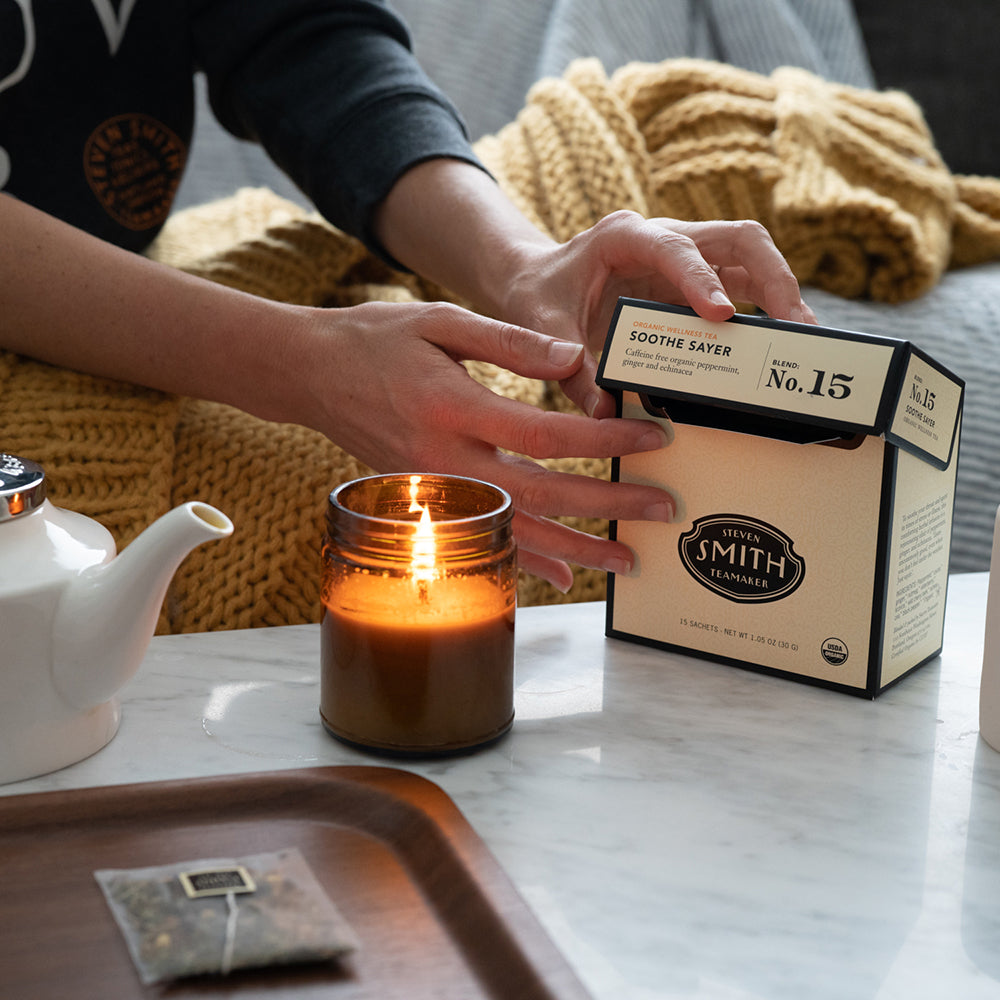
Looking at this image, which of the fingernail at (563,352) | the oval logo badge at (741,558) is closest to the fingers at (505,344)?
the fingernail at (563,352)

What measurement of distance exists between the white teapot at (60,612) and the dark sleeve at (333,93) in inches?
20.0

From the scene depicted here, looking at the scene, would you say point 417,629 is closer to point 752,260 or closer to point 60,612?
point 60,612

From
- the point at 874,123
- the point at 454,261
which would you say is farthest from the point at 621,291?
the point at 874,123

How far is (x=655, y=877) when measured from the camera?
1.44 feet

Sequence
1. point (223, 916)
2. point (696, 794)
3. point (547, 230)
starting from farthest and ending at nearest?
point (547, 230), point (696, 794), point (223, 916)

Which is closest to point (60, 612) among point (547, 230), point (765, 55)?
point (547, 230)

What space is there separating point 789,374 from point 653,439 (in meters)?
0.08

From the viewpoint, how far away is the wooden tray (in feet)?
1.24

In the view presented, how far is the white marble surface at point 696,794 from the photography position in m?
0.40

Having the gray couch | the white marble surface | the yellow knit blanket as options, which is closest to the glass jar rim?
the white marble surface

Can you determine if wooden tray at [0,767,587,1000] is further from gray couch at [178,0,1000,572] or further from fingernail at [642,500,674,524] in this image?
gray couch at [178,0,1000,572]

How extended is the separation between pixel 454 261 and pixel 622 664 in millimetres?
386

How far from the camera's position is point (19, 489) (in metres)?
0.47

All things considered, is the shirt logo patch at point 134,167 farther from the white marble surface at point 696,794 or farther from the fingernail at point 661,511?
the fingernail at point 661,511
